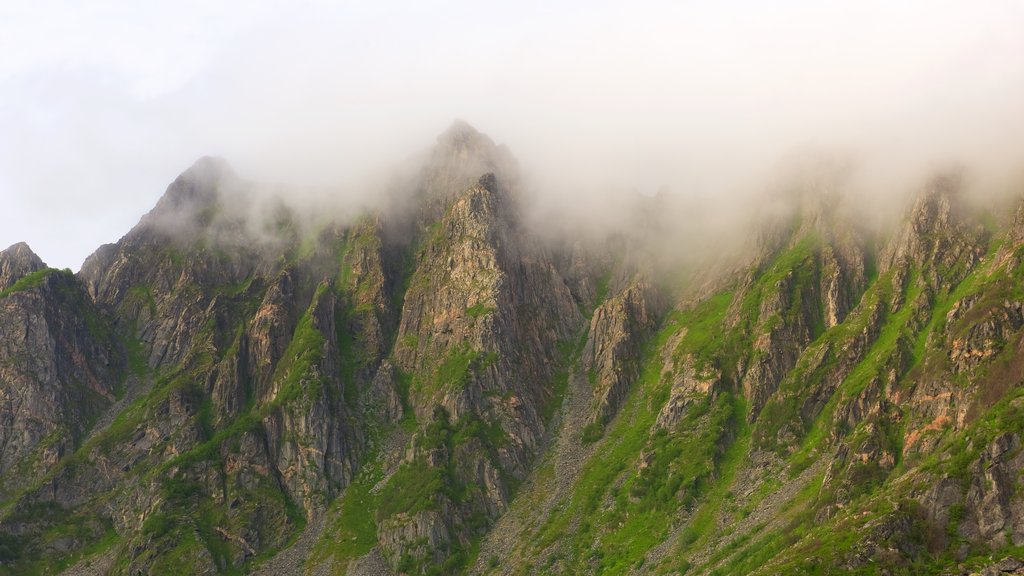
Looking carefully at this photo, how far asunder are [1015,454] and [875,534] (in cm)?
3629

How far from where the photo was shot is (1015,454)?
629 feet

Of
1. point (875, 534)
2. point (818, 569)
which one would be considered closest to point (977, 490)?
point (875, 534)

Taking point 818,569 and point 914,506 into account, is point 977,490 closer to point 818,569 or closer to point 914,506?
point 914,506

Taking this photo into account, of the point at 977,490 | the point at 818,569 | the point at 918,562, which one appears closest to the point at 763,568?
the point at 818,569

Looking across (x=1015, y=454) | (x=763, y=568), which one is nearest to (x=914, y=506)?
(x=1015, y=454)

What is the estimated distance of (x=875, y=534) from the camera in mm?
191375

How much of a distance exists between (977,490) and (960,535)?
11562 mm

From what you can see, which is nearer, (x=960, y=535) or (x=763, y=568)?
(x=960, y=535)

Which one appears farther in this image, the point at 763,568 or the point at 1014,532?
the point at 763,568

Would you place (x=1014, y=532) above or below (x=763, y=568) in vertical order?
below

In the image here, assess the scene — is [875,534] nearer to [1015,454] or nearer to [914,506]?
[914,506]

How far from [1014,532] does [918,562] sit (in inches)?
793

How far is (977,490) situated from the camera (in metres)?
192

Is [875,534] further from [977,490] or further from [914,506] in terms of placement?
[977,490]
